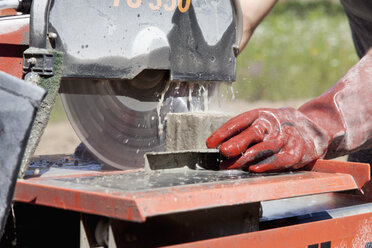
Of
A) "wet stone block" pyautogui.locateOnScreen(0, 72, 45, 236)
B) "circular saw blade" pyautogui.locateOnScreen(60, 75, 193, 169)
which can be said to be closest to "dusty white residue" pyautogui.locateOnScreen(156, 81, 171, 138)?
"circular saw blade" pyautogui.locateOnScreen(60, 75, 193, 169)

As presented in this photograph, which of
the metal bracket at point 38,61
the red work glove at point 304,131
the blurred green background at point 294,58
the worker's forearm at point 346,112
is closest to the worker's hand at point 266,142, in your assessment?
the red work glove at point 304,131

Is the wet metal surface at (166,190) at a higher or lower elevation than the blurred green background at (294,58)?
higher

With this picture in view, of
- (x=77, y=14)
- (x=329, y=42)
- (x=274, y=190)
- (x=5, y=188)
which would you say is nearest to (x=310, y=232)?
(x=274, y=190)

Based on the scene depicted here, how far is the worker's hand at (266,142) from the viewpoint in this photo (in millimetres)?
2039

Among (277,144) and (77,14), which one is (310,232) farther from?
(77,14)

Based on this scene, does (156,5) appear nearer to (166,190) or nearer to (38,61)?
(38,61)

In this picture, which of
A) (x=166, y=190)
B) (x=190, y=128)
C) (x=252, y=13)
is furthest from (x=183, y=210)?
(x=252, y=13)

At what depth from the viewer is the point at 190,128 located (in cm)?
238

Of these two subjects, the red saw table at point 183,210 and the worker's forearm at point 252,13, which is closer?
the red saw table at point 183,210

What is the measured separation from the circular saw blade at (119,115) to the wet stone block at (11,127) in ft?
2.38

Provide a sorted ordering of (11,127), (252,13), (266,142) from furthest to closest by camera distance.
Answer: (252,13)
(266,142)
(11,127)

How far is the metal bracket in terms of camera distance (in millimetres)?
1876

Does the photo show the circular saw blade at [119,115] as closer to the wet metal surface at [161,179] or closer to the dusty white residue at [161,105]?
the dusty white residue at [161,105]

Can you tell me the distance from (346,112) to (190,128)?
25.8 inches
